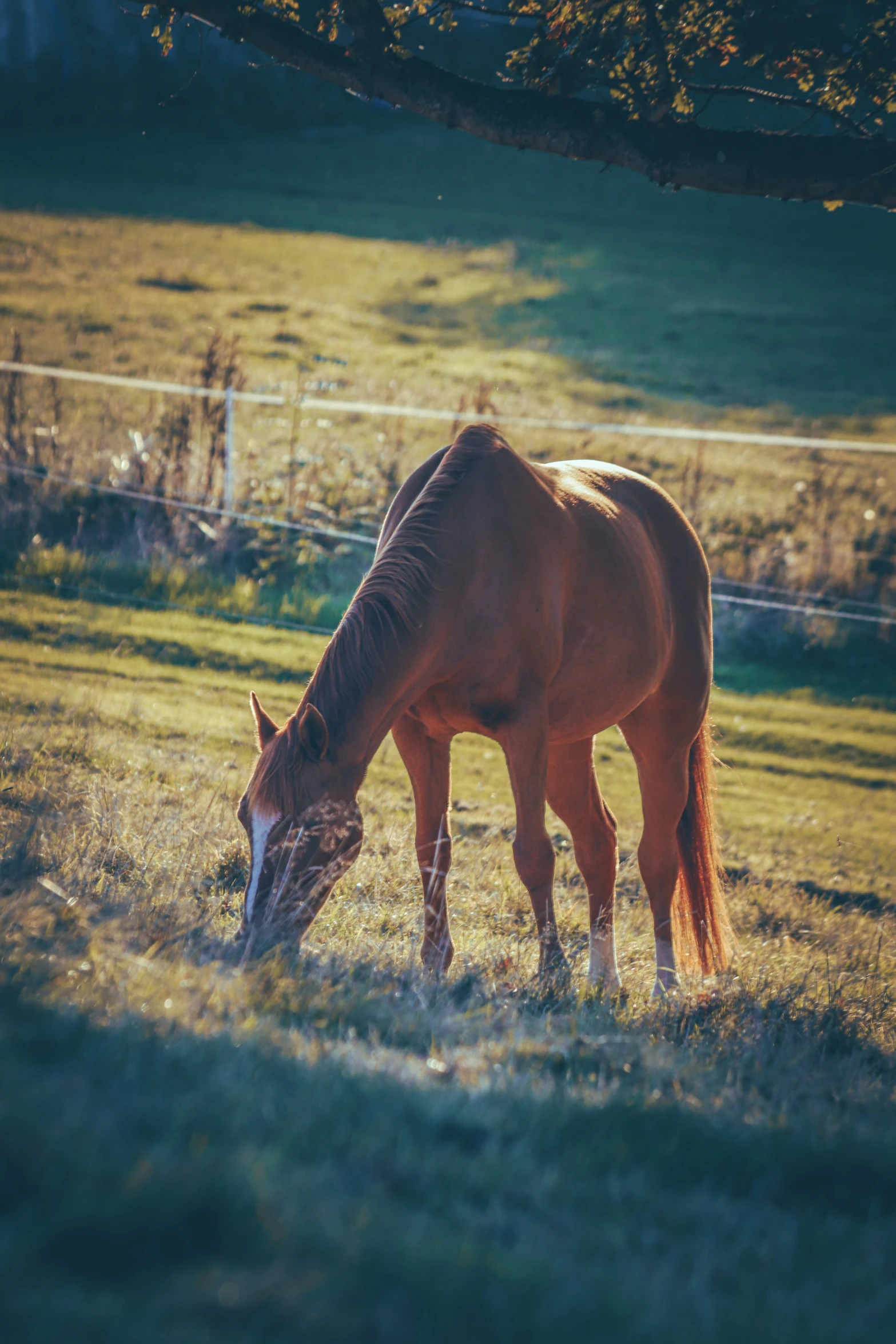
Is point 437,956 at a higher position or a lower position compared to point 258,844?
lower

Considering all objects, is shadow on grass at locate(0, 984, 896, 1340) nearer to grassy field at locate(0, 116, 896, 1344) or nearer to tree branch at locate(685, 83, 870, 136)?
grassy field at locate(0, 116, 896, 1344)

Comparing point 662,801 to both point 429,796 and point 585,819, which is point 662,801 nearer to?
point 585,819

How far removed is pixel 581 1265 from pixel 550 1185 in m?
0.27

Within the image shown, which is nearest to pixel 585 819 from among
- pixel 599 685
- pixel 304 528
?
pixel 599 685

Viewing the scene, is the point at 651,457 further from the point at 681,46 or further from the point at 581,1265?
the point at 581,1265

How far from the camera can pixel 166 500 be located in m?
10.2

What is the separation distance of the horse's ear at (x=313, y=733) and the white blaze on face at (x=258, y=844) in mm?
237

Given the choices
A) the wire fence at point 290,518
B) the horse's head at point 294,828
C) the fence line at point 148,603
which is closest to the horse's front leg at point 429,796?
the horse's head at point 294,828

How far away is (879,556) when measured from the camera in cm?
1123

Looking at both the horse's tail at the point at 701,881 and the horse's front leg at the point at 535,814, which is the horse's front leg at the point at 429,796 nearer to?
the horse's front leg at the point at 535,814

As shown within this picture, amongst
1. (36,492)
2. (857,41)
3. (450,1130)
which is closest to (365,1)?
(857,41)

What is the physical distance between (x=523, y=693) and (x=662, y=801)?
1.53 metres

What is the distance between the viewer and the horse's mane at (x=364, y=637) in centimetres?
350

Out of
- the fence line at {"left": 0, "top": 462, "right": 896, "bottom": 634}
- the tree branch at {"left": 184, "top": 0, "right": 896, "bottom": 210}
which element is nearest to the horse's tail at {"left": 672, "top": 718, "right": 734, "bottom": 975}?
the tree branch at {"left": 184, "top": 0, "right": 896, "bottom": 210}
